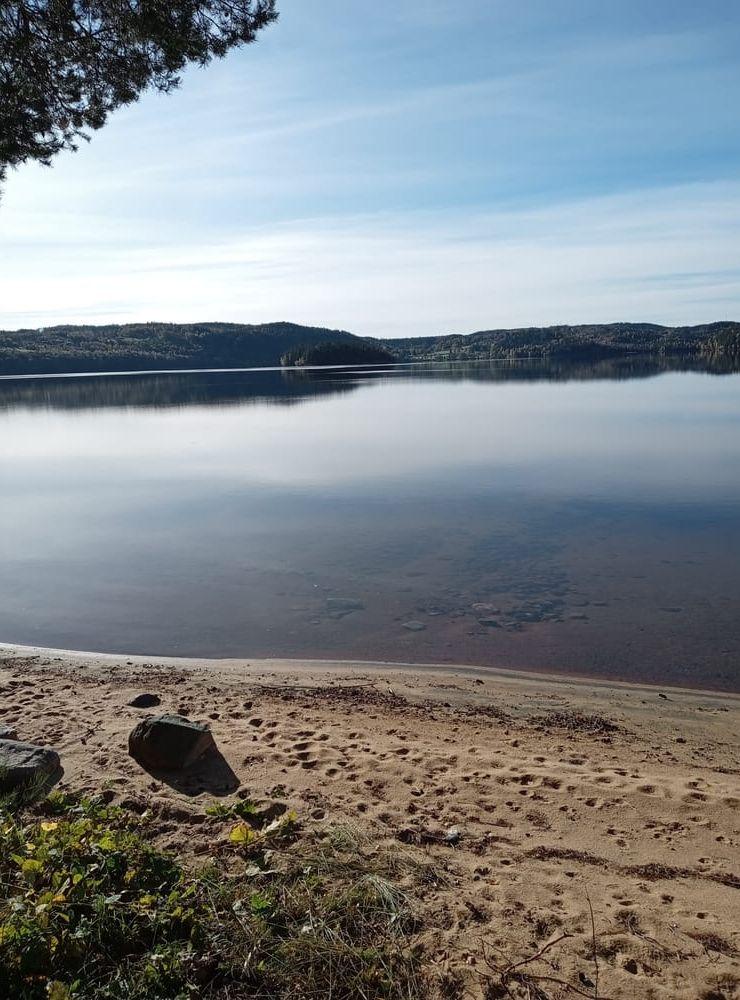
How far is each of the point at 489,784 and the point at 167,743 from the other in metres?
2.55

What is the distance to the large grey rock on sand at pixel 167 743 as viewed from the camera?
5.61m

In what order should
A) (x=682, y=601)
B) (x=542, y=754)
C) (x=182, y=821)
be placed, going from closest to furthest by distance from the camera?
(x=182, y=821) < (x=542, y=754) < (x=682, y=601)

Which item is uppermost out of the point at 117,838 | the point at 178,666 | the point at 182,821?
the point at 117,838

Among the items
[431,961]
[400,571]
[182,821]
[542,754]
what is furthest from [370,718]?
[400,571]

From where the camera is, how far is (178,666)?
29.0 feet

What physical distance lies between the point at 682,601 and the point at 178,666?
24.1 feet

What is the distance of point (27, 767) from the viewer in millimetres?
5039

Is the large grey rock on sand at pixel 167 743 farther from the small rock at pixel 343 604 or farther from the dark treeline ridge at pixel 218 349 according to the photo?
the dark treeline ridge at pixel 218 349

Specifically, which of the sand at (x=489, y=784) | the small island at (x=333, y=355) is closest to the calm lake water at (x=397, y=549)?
the sand at (x=489, y=784)

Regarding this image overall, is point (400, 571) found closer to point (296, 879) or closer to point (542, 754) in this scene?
point (542, 754)

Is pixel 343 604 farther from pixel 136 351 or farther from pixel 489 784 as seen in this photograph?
pixel 136 351

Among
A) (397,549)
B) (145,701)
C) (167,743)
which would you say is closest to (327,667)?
(145,701)

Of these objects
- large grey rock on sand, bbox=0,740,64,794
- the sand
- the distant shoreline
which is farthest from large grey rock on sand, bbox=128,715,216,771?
the distant shoreline

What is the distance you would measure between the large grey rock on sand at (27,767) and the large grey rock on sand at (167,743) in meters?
0.60
